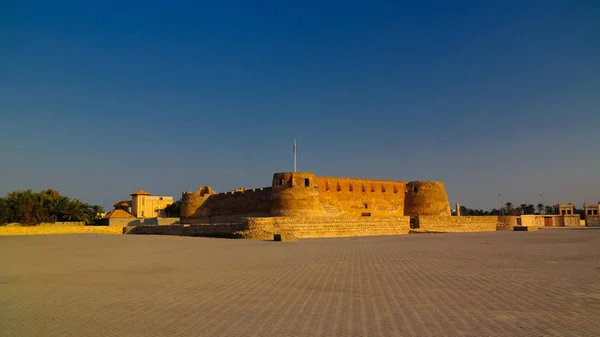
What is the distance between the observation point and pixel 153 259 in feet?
37.3

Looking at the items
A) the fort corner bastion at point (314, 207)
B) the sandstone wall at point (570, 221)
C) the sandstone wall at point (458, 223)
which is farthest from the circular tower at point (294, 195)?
the sandstone wall at point (570, 221)

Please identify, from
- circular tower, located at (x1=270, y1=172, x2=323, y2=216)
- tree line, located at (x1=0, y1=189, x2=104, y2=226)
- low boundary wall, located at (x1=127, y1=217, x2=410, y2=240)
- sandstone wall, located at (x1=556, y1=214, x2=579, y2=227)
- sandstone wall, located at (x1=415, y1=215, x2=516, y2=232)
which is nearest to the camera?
low boundary wall, located at (x1=127, y1=217, x2=410, y2=240)

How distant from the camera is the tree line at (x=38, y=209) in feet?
102

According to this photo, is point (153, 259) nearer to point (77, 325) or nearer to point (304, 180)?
point (77, 325)

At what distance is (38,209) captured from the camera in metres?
31.4

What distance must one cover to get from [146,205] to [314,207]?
33590mm

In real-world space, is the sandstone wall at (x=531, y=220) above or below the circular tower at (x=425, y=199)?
below

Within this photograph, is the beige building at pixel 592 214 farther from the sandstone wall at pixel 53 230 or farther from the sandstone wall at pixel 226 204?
the sandstone wall at pixel 53 230

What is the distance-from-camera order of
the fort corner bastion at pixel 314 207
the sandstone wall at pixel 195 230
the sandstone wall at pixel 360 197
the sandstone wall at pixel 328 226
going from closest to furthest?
the sandstone wall at pixel 328 226, the sandstone wall at pixel 195 230, the fort corner bastion at pixel 314 207, the sandstone wall at pixel 360 197

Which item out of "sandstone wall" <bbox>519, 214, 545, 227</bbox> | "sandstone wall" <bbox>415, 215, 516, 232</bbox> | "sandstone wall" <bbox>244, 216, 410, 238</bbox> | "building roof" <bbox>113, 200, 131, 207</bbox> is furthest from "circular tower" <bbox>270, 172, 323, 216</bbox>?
"building roof" <bbox>113, 200, 131, 207</bbox>

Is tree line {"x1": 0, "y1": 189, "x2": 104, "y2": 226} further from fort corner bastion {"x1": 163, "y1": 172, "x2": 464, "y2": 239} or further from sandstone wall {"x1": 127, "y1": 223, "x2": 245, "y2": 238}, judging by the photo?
fort corner bastion {"x1": 163, "y1": 172, "x2": 464, "y2": 239}

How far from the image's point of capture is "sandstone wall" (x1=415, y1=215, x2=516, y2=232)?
27.5 metres

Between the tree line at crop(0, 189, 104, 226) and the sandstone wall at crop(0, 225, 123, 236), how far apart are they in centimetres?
297

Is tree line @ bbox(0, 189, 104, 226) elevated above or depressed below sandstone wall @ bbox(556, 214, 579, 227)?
above
